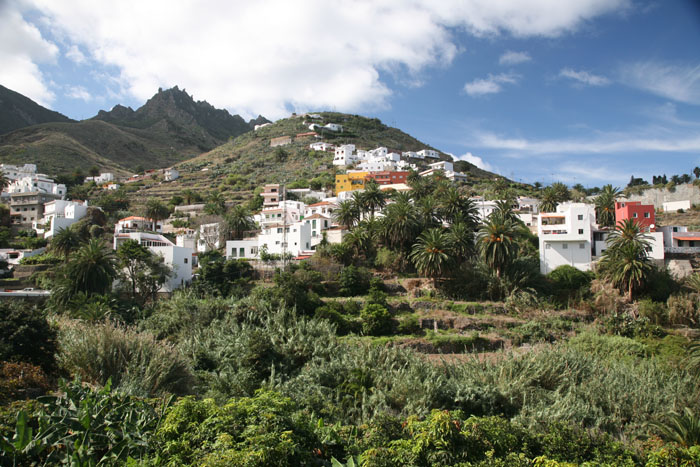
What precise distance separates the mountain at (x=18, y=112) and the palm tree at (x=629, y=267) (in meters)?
148

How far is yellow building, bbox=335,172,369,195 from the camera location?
63.9 meters

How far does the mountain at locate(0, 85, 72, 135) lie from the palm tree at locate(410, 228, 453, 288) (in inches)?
5372

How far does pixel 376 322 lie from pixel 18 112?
154498mm

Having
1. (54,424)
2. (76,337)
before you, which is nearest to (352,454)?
(54,424)

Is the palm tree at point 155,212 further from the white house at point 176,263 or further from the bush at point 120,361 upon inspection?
the bush at point 120,361

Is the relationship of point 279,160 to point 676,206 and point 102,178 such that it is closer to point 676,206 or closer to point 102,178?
point 102,178

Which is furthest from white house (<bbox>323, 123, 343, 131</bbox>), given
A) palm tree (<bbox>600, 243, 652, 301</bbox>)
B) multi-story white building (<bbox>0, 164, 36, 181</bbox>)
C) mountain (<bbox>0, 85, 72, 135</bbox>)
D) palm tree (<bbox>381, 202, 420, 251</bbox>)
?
mountain (<bbox>0, 85, 72, 135</bbox>)

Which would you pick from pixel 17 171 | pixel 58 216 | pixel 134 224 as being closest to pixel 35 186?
pixel 17 171

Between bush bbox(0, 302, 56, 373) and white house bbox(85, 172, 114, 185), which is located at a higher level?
white house bbox(85, 172, 114, 185)

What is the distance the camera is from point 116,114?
171 m

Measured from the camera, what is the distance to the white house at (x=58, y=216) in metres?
45.6

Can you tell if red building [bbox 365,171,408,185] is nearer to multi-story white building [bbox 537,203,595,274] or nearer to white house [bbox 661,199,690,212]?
multi-story white building [bbox 537,203,595,274]

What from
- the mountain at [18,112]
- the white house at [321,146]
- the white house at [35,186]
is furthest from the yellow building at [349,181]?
the mountain at [18,112]

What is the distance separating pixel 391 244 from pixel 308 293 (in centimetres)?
969
